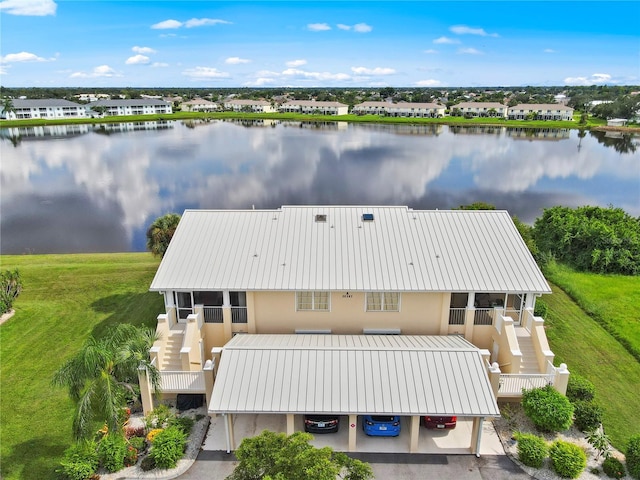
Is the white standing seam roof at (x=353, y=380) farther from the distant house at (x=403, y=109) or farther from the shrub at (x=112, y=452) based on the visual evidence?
the distant house at (x=403, y=109)

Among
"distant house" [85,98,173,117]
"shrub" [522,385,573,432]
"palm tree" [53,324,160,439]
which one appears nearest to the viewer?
"palm tree" [53,324,160,439]

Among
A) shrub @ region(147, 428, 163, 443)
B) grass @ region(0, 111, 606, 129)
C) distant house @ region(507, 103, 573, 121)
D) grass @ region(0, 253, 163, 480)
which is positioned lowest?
grass @ region(0, 253, 163, 480)

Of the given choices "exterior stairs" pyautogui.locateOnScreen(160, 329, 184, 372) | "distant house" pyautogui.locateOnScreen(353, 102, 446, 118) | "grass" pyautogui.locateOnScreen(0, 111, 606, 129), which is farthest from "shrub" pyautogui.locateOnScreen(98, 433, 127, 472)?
"distant house" pyautogui.locateOnScreen(353, 102, 446, 118)

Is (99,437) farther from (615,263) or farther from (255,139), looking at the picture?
(255,139)

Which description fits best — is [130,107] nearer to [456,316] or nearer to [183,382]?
[183,382]

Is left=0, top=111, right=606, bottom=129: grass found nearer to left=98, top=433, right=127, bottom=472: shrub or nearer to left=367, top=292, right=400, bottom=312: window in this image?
left=367, top=292, right=400, bottom=312: window

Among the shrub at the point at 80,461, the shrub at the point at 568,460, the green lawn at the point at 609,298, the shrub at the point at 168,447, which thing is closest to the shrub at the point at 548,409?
the shrub at the point at 568,460

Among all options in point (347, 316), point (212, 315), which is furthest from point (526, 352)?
point (212, 315)

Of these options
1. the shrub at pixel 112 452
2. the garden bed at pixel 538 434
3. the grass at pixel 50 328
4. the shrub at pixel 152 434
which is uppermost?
the shrub at pixel 112 452
